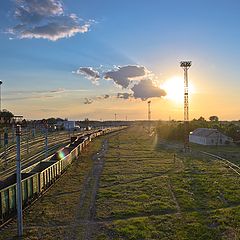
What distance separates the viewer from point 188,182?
3083cm

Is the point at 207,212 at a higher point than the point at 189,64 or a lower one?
lower

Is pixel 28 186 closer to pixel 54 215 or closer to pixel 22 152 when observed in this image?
pixel 54 215

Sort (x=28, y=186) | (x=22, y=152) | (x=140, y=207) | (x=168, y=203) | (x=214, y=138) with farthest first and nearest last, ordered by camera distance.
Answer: (x=214, y=138)
(x=22, y=152)
(x=168, y=203)
(x=28, y=186)
(x=140, y=207)

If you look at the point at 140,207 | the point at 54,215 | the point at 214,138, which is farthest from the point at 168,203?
the point at 214,138

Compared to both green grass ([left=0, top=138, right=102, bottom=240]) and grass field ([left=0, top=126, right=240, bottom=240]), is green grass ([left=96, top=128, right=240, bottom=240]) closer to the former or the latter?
grass field ([left=0, top=126, right=240, bottom=240])

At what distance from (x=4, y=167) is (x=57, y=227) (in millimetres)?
26029

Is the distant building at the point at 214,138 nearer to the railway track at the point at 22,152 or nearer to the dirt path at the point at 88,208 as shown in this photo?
the railway track at the point at 22,152

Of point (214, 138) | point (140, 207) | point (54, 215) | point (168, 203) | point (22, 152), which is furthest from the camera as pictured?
point (214, 138)

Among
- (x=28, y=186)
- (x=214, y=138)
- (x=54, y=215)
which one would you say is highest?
(x=214, y=138)

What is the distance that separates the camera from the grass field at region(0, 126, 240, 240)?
17391mm

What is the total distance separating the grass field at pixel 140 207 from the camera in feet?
57.1

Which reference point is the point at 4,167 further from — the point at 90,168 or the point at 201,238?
the point at 201,238

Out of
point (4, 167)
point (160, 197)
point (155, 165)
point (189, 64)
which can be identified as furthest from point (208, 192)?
point (189, 64)

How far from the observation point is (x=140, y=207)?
22.0 metres
